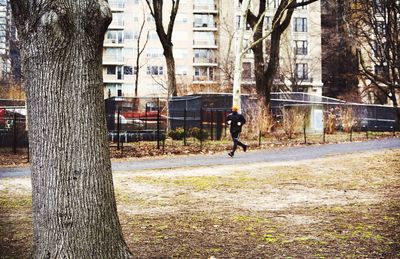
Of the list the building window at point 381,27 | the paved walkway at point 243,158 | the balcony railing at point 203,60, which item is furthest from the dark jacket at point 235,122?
the balcony railing at point 203,60

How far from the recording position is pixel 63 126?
3908 mm

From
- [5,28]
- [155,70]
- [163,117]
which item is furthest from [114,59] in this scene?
[163,117]

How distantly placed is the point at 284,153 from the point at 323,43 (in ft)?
164

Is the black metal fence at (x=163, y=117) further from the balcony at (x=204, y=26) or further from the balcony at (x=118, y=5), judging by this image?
the balcony at (x=118, y=5)

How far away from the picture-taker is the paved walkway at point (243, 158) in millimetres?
14242

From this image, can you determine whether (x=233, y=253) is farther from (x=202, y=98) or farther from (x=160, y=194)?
(x=202, y=98)

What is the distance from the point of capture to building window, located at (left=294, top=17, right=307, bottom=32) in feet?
215

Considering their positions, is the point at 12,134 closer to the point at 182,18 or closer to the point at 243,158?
the point at 243,158

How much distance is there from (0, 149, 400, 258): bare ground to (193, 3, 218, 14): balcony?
184ft

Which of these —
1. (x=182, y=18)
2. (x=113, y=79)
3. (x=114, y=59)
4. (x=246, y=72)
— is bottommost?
(x=246, y=72)

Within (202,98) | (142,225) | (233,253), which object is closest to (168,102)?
(202,98)

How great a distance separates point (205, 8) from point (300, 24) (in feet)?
45.1

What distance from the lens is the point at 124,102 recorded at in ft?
74.4

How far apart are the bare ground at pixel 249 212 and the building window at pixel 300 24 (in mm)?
55174
